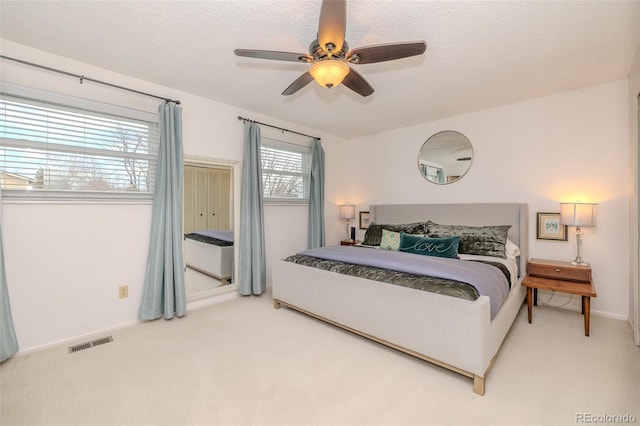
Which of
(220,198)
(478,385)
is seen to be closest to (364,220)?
(220,198)

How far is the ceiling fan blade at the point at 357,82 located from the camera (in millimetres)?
2088

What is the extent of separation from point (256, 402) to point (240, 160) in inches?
111

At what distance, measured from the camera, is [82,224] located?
8.49 ft

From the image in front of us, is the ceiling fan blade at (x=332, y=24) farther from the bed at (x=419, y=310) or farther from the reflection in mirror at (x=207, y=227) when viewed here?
the reflection in mirror at (x=207, y=227)

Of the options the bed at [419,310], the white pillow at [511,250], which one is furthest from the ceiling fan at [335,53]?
the white pillow at [511,250]

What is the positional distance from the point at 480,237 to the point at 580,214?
93 centimetres

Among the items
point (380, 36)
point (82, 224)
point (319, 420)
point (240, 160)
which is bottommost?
point (319, 420)

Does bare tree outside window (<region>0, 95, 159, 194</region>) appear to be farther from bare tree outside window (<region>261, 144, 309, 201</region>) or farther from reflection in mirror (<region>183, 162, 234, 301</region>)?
bare tree outside window (<region>261, 144, 309, 201</region>)

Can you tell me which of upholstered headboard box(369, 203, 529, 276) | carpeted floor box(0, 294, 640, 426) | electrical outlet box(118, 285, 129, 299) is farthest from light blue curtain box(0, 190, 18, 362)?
upholstered headboard box(369, 203, 529, 276)

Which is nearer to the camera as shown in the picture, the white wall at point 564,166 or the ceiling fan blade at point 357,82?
the ceiling fan blade at point 357,82

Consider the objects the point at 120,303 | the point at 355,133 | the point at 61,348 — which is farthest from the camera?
the point at 355,133

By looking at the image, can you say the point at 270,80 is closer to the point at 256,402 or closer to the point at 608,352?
the point at 256,402

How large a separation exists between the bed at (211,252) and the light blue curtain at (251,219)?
7.9 inches

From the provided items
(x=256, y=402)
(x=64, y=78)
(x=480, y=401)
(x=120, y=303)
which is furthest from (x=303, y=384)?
(x=64, y=78)
